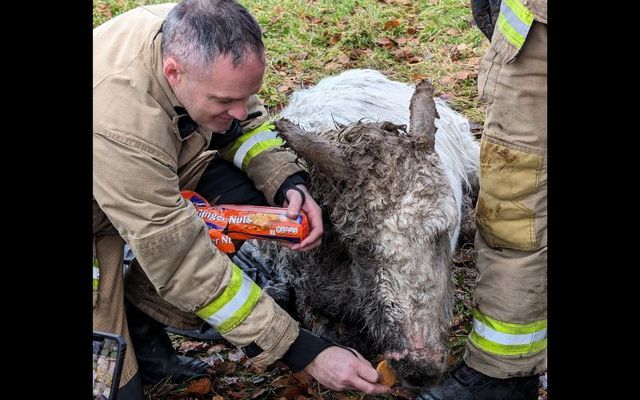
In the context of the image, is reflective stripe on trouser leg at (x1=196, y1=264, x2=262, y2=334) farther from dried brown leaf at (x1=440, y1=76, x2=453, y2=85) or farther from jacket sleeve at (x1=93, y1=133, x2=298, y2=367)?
dried brown leaf at (x1=440, y1=76, x2=453, y2=85)

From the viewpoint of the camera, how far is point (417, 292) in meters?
3.99

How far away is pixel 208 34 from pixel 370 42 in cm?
577

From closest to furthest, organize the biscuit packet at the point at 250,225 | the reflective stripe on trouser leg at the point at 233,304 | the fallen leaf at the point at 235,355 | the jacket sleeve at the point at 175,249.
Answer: the jacket sleeve at the point at 175,249 < the reflective stripe on trouser leg at the point at 233,304 < the biscuit packet at the point at 250,225 < the fallen leaf at the point at 235,355

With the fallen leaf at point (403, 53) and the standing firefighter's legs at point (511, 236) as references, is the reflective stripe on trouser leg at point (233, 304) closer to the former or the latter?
the standing firefighter's legs at point (511, 236)

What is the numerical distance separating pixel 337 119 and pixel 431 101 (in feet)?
3.76

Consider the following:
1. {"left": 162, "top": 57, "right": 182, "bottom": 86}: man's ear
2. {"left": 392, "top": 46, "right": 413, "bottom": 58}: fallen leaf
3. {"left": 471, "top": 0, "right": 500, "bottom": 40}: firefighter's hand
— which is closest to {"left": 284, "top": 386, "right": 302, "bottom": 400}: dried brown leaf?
{"left": 162, "top": 57, "right": 182, "bottom": 86}: man's ear

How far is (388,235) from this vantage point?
13.3 feet

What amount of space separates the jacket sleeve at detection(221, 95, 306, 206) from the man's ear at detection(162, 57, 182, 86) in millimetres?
927

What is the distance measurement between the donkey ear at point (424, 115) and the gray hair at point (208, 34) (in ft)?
3.36

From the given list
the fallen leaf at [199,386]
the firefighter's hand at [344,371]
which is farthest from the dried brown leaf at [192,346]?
the firefighter's hand at [344,371]

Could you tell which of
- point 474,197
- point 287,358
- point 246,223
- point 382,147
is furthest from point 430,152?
point 474,197

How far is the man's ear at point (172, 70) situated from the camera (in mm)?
3836

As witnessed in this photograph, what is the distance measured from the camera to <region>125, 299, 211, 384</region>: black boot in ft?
15.5

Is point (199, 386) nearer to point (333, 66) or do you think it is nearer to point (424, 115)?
point (424, 115)
